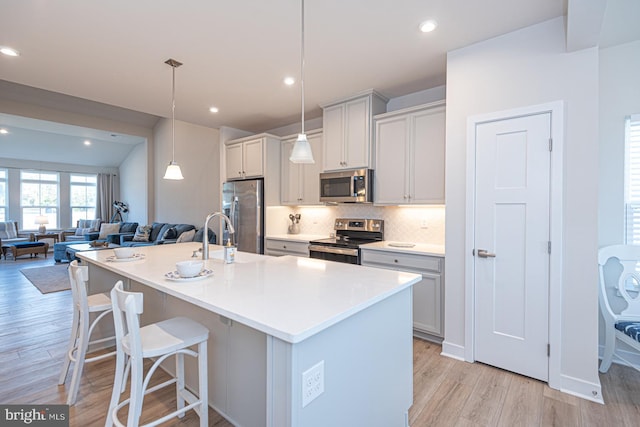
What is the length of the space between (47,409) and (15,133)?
897cm

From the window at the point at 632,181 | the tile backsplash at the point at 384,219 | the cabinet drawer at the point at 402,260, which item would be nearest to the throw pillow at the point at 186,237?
the tile backsplash at the point at 384,219

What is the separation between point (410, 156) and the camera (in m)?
3.21

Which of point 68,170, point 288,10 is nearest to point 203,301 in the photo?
point 288,10

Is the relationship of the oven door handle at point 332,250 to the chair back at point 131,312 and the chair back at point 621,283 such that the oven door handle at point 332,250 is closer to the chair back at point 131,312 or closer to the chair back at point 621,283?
the chair back at point 621,283

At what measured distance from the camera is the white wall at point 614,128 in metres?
2.44

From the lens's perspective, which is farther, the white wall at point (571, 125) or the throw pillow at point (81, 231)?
the throw pillow at point (81, 231)

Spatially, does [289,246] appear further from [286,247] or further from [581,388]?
[581,388]

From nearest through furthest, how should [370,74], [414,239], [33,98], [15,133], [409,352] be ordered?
[409,352] < [370,74] < [414,239] < [33,98] < [15,133]

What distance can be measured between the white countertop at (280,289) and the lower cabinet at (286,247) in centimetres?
154

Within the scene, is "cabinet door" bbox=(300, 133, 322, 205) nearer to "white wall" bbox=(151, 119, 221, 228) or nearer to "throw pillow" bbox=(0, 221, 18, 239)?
"white wall" bbox=(151, 119, 221, 228)

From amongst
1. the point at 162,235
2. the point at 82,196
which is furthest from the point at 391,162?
the point at 82,196

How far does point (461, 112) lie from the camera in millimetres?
2570

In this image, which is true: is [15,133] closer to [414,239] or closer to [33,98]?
[33,98]

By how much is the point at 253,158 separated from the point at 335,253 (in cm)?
202
